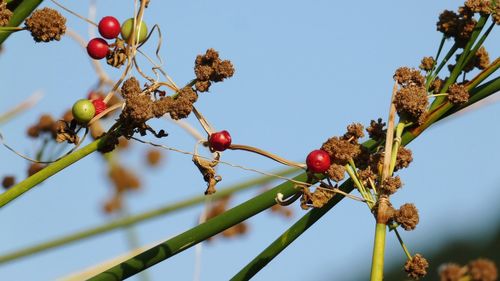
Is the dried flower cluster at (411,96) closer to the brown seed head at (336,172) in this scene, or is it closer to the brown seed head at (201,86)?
the brown seed head at (336,172)

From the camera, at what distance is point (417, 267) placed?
1174 mm

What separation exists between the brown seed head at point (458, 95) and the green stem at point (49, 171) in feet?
1.30

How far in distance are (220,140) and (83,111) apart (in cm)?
17

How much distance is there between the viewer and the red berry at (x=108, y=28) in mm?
1429

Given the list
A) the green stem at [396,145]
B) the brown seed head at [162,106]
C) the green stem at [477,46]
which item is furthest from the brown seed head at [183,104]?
the green stem at [477,46]

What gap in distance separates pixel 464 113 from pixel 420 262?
55cm

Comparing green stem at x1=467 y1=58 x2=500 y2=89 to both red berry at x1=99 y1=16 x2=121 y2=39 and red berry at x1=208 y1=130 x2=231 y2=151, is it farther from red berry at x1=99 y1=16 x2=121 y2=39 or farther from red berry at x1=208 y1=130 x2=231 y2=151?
red berry at x1=99 y1=16 x2=121 y2=39

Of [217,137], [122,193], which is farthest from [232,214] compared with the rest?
[122,193]

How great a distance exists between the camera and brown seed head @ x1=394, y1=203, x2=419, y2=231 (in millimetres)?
1165

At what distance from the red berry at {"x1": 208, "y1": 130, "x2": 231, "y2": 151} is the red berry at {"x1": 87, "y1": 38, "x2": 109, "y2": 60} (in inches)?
7.1

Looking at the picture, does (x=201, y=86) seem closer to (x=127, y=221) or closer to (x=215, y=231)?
(x=215, y=231)

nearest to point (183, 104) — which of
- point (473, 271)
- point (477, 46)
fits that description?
point (477, 46)

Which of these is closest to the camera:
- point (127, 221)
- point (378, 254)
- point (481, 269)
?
point (481, 269)

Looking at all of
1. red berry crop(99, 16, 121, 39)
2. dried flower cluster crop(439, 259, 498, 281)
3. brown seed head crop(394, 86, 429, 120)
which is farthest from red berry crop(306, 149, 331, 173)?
dried flower cluster crop(439, 259, 498, 281)
